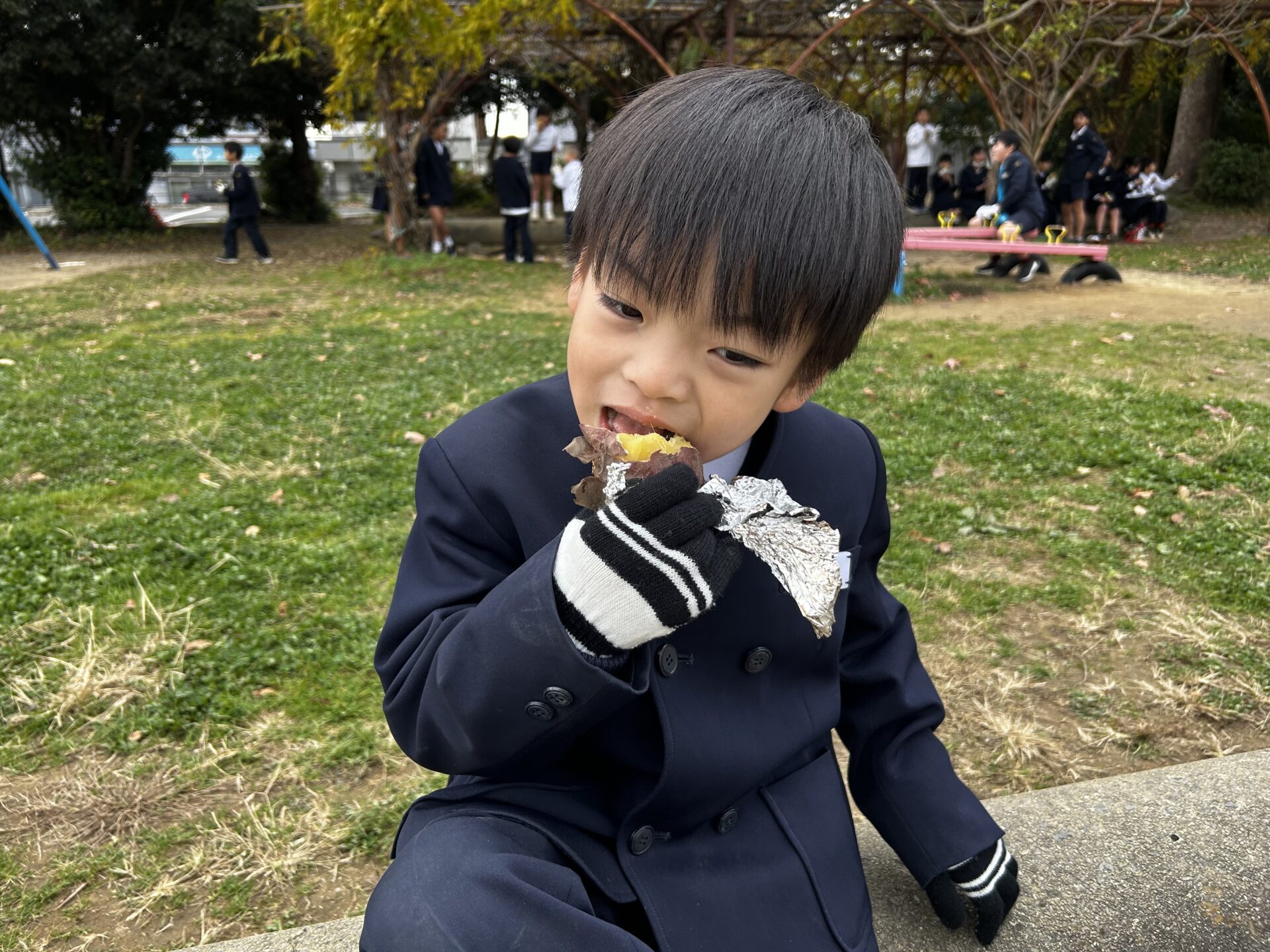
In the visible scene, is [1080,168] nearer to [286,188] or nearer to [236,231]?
[236,231]

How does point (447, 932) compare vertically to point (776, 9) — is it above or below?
below

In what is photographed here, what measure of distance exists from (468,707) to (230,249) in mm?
13507

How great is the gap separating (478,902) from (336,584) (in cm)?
238

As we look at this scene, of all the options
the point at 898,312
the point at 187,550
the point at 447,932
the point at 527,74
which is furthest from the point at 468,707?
the point at 527,74

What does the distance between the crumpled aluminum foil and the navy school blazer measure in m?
0.17

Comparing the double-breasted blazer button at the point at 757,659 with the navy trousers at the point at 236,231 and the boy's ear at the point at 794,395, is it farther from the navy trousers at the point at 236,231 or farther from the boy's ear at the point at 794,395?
the navy trousers at the point at 236,231

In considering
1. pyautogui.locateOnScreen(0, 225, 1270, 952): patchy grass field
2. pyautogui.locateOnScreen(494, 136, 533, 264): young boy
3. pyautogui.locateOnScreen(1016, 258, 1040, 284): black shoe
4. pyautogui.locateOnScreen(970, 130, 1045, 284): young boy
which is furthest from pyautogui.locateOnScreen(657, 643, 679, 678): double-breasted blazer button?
pyautogui.locateOnScreen(494, 136, 533, 264): young boy

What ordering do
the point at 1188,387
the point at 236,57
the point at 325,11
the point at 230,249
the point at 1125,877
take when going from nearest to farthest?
the point at 1125,877 < the point at 1188,387 < the point at 325,11 < the point at 230,249 < the point at 236,57

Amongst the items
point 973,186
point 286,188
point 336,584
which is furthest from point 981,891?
point 286,188

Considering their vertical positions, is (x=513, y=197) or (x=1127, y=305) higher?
(x=513, y=197)

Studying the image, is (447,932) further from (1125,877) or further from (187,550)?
(187,550)

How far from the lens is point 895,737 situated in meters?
1.69

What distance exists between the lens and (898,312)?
869 cm

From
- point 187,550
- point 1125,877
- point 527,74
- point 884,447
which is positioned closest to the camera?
point 1125,877
